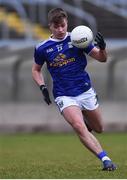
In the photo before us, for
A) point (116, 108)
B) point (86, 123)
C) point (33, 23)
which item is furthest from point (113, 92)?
point (86, 123)

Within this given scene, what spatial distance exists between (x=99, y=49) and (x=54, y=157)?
418cm

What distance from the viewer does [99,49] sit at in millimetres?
11195

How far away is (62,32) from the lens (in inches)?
441

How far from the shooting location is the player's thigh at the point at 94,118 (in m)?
11.6

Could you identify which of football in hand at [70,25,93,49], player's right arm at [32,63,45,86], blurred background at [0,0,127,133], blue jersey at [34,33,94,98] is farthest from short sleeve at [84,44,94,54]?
blurred background at [0,0,127,133]

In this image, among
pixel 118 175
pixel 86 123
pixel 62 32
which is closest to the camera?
pixel 118 175

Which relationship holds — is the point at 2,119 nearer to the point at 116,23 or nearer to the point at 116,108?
the point at 116,108

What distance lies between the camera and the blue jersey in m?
11.4

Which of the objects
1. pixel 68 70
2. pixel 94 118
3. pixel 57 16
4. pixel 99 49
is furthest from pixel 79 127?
pixel 57 16

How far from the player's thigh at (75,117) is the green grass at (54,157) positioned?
0.65 m

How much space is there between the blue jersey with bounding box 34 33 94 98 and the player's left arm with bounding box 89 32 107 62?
80 mm

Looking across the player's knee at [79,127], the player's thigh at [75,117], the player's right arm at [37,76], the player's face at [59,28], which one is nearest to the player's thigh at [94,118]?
the player's thigh at [75,117]

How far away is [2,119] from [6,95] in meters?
0.82

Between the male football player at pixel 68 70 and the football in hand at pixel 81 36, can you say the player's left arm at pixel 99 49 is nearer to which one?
the male football player at pixel 68 70
